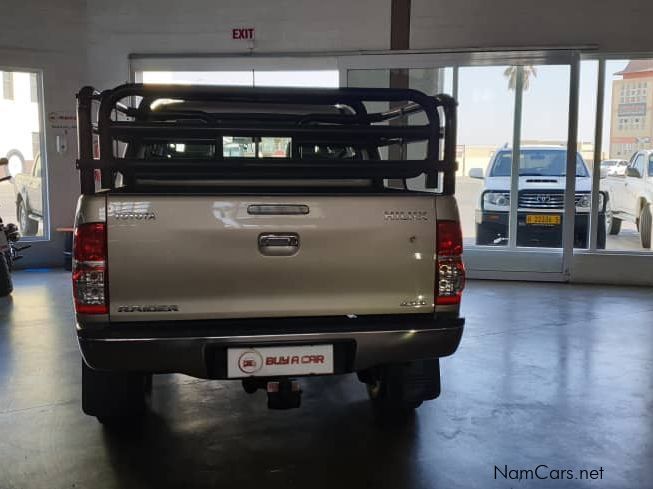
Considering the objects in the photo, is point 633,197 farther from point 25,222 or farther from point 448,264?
point 25,222

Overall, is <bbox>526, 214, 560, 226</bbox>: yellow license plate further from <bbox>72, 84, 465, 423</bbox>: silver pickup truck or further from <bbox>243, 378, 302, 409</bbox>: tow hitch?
<bbox>243, 378, 302, 409</bbox>: tow hitch

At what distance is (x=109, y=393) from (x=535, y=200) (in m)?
6.35

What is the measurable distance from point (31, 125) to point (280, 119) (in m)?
6.43

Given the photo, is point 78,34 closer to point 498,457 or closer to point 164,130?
point 164,130

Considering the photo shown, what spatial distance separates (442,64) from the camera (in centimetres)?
806

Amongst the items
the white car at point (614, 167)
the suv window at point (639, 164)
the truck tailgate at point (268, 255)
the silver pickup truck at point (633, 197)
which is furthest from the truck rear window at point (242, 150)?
the suv window at point (639, 164)

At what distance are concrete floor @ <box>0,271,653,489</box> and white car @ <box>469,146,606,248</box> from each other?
3124mm

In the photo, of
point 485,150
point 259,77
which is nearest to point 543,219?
point 485,150

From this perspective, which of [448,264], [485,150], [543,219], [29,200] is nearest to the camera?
[448,264]

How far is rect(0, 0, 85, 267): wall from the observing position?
27.8 ft

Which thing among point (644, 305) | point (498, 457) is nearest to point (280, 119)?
point (498, 457)

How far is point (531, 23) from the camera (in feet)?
25.7

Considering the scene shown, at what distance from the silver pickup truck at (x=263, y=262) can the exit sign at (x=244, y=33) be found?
581cm

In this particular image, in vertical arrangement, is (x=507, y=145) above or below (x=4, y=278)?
above
